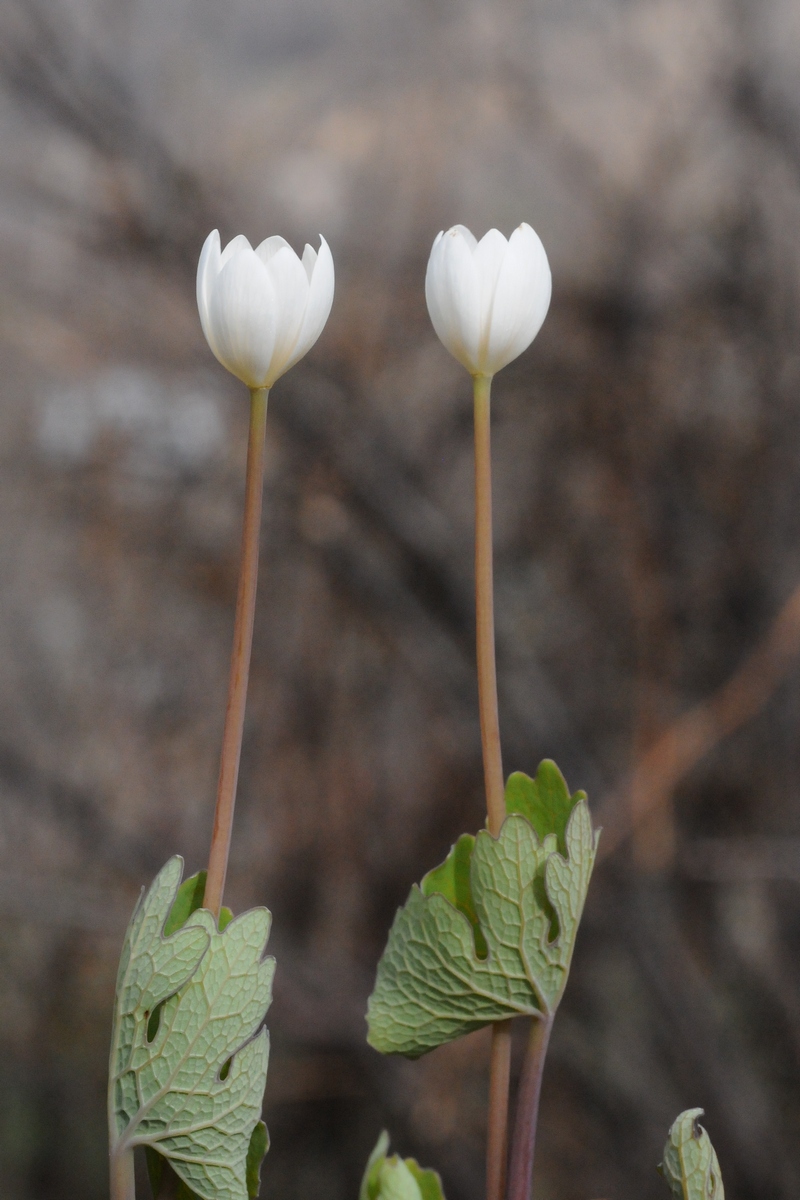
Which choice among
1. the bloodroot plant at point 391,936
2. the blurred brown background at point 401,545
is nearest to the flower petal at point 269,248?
the bloodroot plant at point 391,936

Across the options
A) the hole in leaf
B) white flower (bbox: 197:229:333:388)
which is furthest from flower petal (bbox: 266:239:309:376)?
the hole in leaf

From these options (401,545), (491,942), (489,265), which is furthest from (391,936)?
(401,545)

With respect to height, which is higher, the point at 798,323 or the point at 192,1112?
the point at 798,323

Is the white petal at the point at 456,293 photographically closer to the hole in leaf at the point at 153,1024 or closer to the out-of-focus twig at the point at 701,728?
the hole in leaf at the point at 153,1024

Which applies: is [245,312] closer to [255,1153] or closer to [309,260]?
[309,260]

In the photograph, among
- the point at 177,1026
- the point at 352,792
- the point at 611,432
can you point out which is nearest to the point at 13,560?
the point at 352,792

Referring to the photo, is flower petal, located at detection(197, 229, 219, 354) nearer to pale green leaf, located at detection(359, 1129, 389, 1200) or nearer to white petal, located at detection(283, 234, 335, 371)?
white petal, located at detection(283, 234, 335, 371)

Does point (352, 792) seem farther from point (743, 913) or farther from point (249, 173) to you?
point (249, 173)
